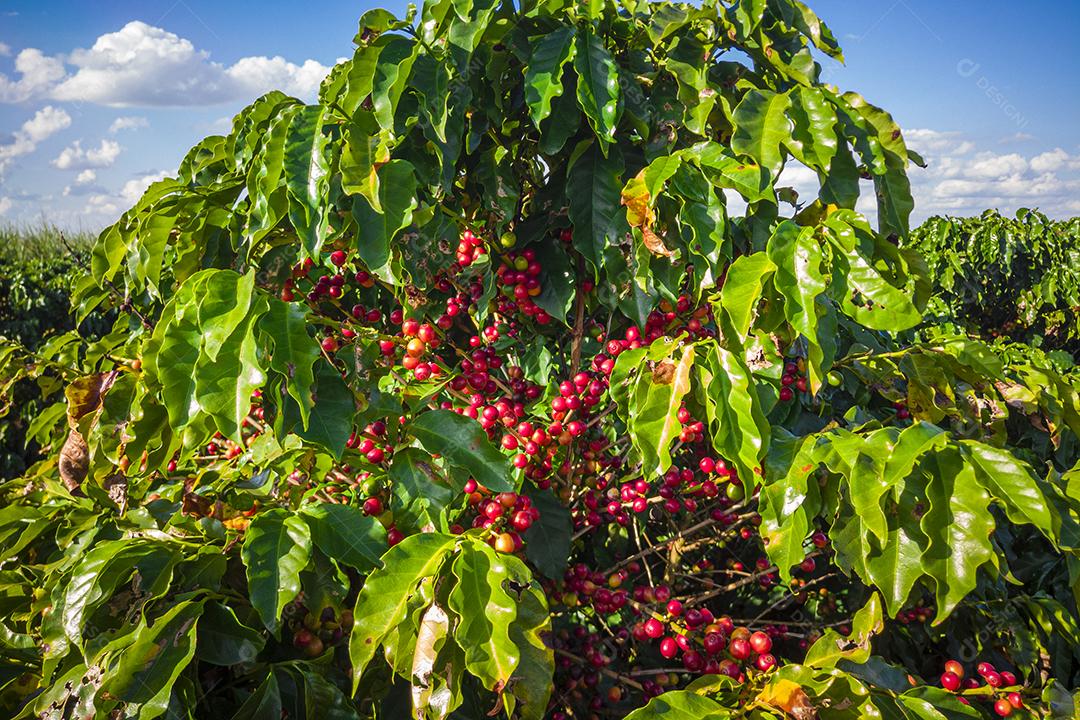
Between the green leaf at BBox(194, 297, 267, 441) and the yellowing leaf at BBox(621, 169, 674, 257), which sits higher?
the yellowing leaf at BBox(621, 169, 674, 257)

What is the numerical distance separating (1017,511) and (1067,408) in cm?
85

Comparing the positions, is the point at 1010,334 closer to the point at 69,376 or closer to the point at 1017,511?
the point at 1017,511

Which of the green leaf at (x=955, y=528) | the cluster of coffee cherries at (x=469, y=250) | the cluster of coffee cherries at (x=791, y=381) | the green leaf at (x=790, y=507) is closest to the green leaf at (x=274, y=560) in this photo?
the cluster of coffee cherries at (x=469, y=250)

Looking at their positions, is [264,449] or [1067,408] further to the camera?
[1067,408]

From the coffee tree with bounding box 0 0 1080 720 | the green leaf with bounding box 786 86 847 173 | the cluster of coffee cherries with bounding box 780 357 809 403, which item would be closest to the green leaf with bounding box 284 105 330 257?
the coffee tree with bounding box 0 0 1080 720

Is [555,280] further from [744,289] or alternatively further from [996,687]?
[996,687]

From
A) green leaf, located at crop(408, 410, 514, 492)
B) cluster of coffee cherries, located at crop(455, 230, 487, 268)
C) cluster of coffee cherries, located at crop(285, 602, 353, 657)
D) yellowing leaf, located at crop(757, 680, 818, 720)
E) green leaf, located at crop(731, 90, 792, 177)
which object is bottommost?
cluster of coffee cherries, located at crop(285, 602, 353, 657)

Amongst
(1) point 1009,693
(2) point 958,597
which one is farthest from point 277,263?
(1) point 1009,693

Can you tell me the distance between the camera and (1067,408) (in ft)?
5.98

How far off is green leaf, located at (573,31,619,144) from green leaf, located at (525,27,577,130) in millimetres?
31

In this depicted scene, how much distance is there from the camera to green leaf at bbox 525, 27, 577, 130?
5.00ft

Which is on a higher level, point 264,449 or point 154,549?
point 264,449

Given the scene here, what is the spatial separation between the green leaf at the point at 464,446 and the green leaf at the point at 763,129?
0.77 metres

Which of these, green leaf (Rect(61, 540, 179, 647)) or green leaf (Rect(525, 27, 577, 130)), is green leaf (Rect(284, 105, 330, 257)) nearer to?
green leaf (Rect(525, 27, 577, 130))
